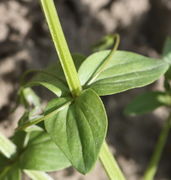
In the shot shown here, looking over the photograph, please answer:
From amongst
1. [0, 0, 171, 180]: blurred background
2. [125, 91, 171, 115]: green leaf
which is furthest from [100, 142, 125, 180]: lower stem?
[0, 0, 171, 180]: blurred background

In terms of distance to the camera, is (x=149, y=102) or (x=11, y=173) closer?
(x=11, y=173)

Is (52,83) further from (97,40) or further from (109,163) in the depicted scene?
(97,40)

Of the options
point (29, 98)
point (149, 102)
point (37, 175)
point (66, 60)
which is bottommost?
point (149, 102)

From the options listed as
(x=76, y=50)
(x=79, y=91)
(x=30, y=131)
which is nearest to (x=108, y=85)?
(x=79, y=91)

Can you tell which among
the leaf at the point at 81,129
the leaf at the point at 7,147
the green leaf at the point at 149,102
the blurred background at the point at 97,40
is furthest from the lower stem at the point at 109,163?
the blurred background at the point at 97,40

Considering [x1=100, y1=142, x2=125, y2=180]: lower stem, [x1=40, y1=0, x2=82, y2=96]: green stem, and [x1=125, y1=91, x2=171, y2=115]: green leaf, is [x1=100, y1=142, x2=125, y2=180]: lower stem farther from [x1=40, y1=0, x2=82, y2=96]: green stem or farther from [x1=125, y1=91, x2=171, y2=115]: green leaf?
[x1=125, y1=91, x2=171, y2=115]: green leaf

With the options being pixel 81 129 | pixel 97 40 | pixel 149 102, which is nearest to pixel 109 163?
pixel 81 129
